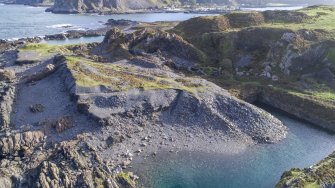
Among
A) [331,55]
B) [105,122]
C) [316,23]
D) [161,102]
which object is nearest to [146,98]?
[161,102]

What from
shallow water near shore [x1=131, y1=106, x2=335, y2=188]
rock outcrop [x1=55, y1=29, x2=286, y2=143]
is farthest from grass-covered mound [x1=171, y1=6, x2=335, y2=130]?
shallow water near shore [x1=131, y1=106, x2=335, y2=188]

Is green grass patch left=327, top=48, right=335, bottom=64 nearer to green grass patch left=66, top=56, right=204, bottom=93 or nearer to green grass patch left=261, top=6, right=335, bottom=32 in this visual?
green grass patch left=261, top=6, right=335, bottom=32

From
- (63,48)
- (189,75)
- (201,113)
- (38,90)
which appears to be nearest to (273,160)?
(201,113)

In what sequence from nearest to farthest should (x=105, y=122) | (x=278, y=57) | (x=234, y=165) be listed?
(x=234, y=165) < (x=105, y=122) < (x=278, y=57)

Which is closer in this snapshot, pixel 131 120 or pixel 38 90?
pixel 131 120

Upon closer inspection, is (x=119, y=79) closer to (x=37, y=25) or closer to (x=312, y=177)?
(x=312, y=177)

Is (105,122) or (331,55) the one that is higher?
(331,55)

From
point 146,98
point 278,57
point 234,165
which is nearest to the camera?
point 234,165

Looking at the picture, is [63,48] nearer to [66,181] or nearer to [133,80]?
[133,80]
